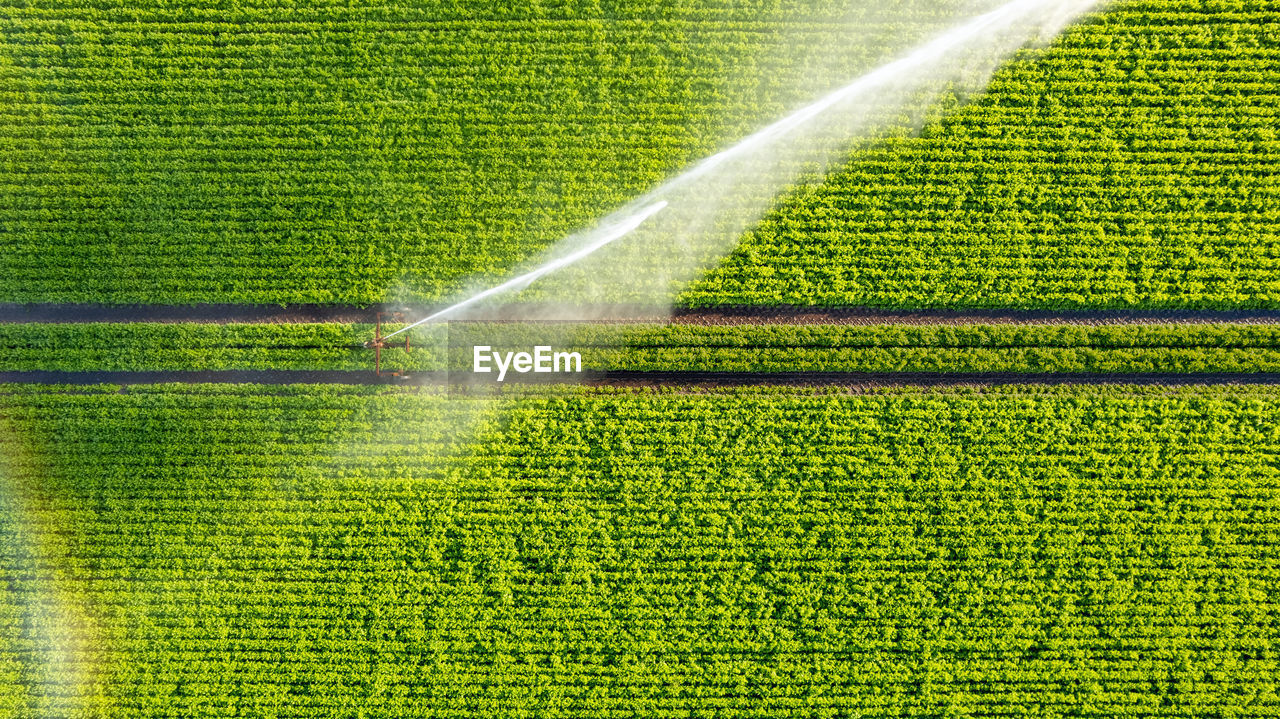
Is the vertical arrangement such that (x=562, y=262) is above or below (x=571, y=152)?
below

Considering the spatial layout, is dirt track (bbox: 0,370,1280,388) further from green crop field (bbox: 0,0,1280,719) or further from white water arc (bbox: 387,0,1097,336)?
white water arc (bbox: 387,0,1097,336)

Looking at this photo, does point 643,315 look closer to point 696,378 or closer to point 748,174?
point 696,378

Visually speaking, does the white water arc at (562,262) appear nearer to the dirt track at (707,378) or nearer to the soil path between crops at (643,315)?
the soil path between crops at (643,315)

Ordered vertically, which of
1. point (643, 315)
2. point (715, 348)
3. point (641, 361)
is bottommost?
point (641, 361)

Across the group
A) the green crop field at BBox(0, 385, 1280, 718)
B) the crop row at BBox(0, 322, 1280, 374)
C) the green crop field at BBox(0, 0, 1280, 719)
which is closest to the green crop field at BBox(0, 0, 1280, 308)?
the green crop field at BBox(0, 0, 1280, 719)

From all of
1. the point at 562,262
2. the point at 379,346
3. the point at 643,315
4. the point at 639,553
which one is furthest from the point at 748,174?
the point at 379,346

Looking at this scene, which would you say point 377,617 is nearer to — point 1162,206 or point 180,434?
point 180,434

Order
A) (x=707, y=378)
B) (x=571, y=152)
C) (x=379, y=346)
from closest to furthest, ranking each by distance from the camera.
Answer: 1. (x=379, y=346)
2. (x=707, y=378)
3. (x=571, y=152)
